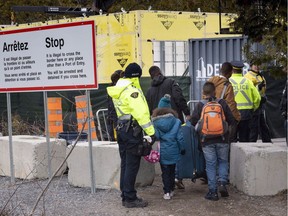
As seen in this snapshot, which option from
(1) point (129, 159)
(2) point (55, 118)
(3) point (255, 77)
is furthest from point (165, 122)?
(2) point (55, 118)

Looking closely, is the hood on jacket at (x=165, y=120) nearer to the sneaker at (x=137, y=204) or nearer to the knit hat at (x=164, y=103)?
the knit hat at (x=164, y=103)

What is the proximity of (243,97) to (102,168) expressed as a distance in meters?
2.54

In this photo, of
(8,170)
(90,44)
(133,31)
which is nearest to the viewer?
(90,44)

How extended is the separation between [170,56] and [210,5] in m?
8.70

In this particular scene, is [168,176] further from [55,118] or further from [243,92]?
[55,118]

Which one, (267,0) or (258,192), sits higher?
(267,0)

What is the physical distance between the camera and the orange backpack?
812 centimetres

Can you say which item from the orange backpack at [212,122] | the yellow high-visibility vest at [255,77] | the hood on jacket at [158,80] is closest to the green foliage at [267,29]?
the orange backpack at [212,122]

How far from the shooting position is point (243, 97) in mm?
10312

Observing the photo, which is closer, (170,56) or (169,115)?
(169,115)

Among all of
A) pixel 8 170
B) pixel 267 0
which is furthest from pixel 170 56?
pixel 267 0

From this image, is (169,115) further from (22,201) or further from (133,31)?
(133,31)

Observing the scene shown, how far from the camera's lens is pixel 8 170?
11.2m

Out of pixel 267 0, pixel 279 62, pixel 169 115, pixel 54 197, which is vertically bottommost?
pixel 54 197
